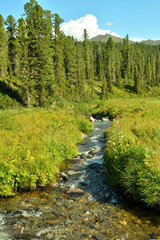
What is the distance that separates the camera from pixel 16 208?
539 centimetres

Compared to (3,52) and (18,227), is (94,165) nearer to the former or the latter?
(18,227)

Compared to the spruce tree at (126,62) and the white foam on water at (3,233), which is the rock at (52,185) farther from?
the spruce tree at (126,62)

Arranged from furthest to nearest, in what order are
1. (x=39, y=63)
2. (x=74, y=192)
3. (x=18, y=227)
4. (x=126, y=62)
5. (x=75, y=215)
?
1. (x=126, y=62)
2. (x=39, y=63)
3. (x=74, y=192)
4. (x=75, y=215)
5. (x=18, y=227)

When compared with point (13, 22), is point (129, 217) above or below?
below

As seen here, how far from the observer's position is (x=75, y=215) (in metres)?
5.07

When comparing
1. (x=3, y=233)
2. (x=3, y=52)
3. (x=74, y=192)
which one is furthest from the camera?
(x=3, y=52)

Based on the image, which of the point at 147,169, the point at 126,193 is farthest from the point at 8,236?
A: the point at 147,169

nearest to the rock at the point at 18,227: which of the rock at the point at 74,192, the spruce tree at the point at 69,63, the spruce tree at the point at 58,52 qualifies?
the rock at the point at 74,192

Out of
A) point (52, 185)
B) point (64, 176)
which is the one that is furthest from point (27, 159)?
point (64, 176)

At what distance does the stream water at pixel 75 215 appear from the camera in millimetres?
4328

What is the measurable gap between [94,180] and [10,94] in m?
34.0

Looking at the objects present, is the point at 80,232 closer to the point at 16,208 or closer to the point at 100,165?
the point at 16,208

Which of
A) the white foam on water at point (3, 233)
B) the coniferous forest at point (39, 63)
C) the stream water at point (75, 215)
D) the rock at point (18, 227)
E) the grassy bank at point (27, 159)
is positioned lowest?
the stream water at point (75, 215)

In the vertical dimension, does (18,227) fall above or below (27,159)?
below
